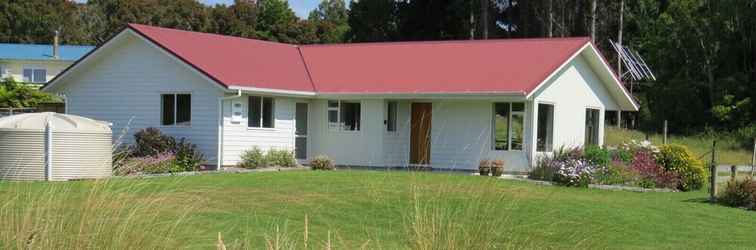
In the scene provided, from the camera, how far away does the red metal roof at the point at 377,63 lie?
81.6 ft

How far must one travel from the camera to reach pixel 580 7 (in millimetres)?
49312

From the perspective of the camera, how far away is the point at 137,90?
25.8 metres

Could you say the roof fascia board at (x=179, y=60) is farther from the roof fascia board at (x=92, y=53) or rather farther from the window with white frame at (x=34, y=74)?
the window with white frame at (x=34, y=74)

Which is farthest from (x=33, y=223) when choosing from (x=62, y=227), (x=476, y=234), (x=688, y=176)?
(x=688, y=176)

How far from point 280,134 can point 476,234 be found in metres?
20.8

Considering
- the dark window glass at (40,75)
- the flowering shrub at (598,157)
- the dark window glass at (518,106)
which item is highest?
the dark window glass at (40,75)

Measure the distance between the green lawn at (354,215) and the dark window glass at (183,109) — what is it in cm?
518

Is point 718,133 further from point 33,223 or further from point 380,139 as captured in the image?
point 33,223

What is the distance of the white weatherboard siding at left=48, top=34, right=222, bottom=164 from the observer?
2441 cm

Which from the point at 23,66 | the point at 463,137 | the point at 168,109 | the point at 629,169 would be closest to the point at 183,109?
the point at 168,109

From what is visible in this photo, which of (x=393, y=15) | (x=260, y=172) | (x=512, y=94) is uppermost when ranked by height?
(x=393, y=15)

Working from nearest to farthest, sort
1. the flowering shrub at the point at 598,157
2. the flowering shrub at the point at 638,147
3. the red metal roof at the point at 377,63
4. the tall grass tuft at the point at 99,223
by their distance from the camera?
the tall grass tuft at the point at 99,223 → the flowering shrub at the point at 598,157 → the flowering shrub at the point at 638,147 → the red metal roof at the point at 377,63

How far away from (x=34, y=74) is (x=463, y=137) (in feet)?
143

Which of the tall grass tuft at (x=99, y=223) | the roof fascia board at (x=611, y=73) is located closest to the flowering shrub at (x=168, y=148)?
the roof fascia board at (x=611, y=73)
